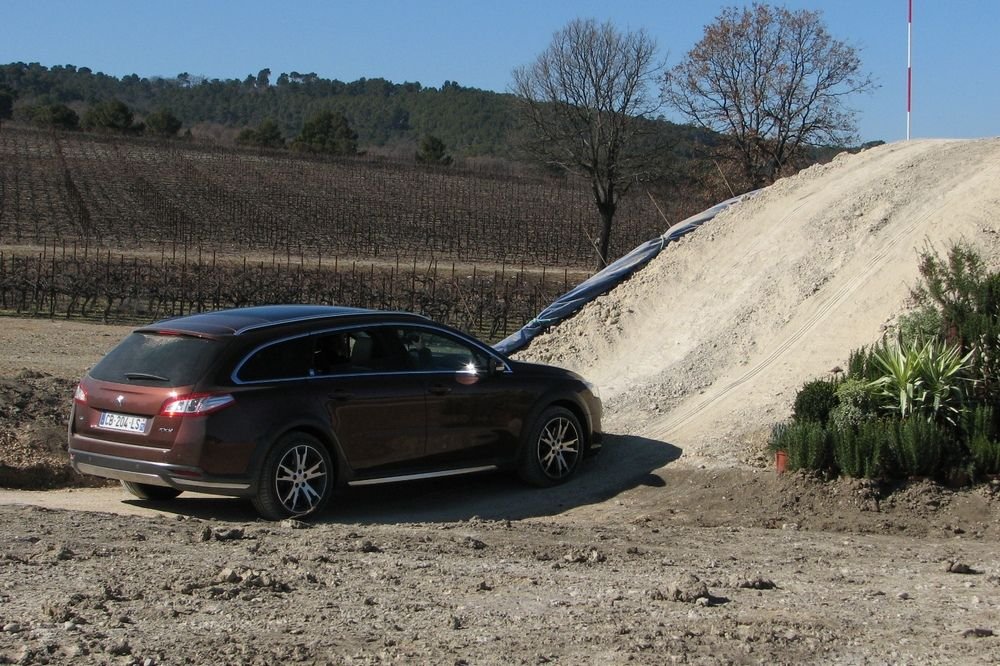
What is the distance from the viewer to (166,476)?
334 inches

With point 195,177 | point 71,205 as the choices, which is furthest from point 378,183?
point 71,205

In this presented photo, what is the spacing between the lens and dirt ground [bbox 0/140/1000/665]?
17.7 ft

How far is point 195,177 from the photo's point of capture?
73188mm

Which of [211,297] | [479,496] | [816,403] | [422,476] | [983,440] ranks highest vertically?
[211,297]

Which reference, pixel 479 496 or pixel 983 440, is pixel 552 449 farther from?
pixel 983 440

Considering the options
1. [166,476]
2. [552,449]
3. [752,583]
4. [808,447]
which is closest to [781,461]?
[808,447]

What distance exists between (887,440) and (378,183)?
239ft

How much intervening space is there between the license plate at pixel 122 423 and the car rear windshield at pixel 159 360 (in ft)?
0.85

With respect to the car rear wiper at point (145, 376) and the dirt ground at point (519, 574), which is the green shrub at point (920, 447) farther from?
the car rear wiper at point (145, 376)

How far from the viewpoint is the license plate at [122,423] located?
865 cm

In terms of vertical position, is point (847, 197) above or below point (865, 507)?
above

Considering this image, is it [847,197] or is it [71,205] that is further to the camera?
[71,205]

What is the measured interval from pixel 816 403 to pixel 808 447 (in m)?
0.78

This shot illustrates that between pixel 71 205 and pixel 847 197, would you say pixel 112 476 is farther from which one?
pixel 71 205
